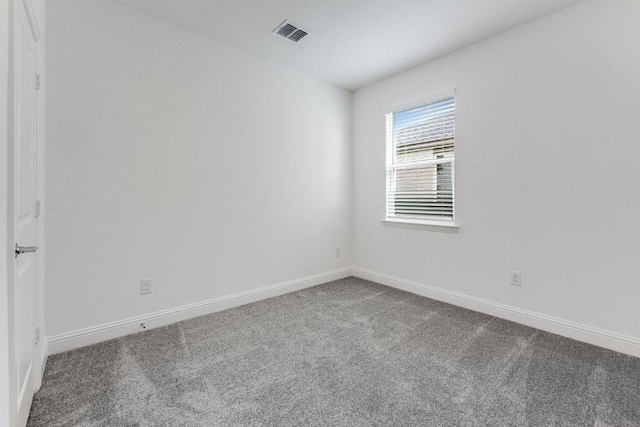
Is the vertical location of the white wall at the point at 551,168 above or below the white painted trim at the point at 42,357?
above

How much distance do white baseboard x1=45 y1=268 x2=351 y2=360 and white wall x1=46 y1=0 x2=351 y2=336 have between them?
6 cm

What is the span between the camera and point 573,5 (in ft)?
7.64

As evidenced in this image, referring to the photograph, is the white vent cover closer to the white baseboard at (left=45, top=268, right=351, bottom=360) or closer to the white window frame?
the white window frame

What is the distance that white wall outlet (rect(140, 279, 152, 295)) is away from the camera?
2.48 meters

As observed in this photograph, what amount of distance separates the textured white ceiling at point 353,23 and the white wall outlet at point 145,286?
223cm

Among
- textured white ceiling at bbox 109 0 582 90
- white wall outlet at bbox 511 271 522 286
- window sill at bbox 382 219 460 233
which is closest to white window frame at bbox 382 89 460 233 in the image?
window sill at bbox 382 219 460 233

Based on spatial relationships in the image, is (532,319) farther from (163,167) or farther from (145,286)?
(163,167)

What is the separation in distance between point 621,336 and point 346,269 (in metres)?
2.72

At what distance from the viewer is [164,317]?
259cm

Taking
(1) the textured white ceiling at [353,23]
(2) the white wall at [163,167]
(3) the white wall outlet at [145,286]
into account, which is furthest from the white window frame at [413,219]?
(3) the white wall outlet at [145,286]

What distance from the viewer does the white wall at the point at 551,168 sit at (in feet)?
7.06

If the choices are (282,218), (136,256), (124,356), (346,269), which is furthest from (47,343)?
(346,269)

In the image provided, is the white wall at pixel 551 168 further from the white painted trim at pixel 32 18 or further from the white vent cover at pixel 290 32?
the white painted trim at pixel 32 18

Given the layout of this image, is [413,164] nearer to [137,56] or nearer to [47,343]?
[137,56]
